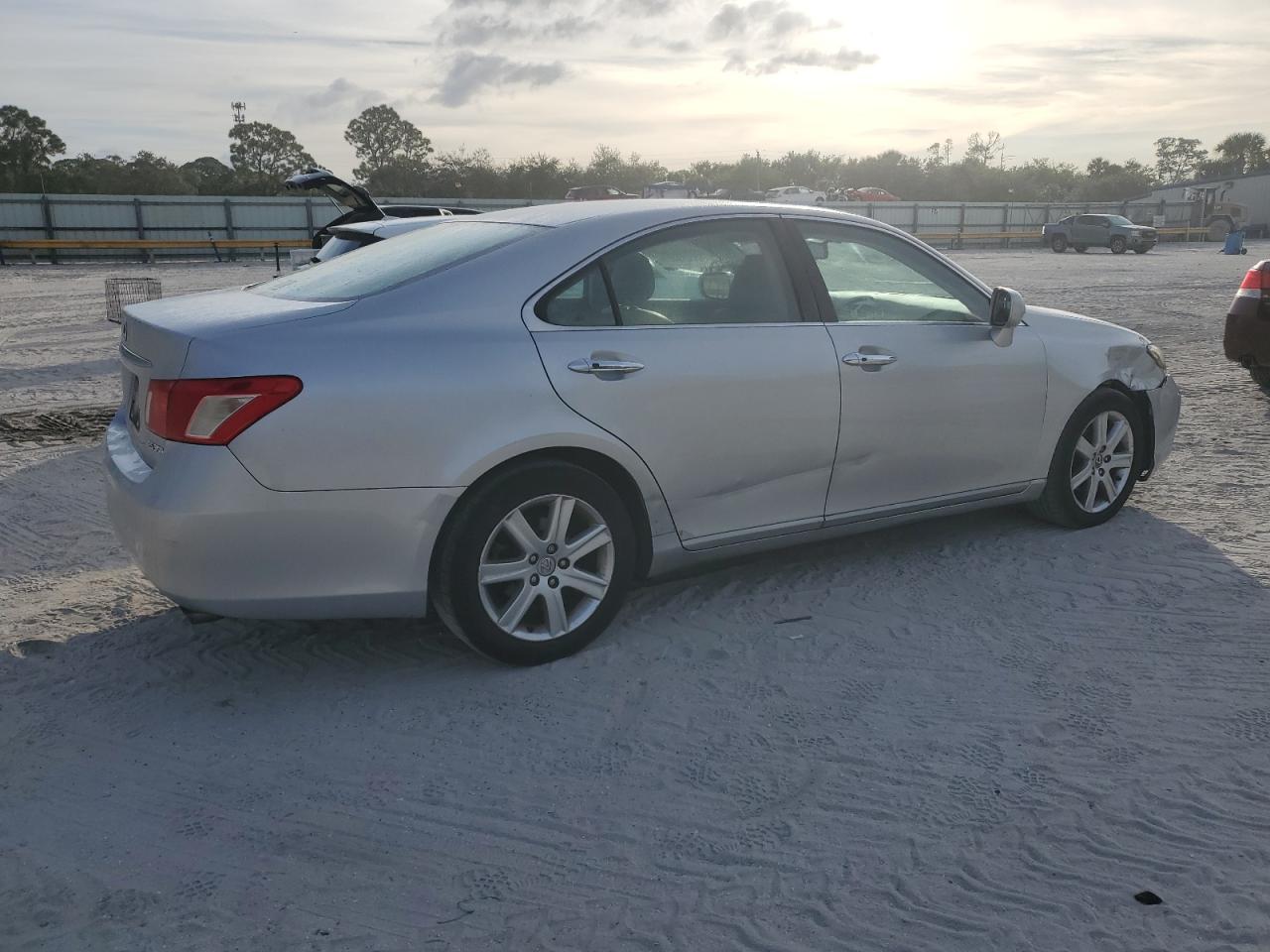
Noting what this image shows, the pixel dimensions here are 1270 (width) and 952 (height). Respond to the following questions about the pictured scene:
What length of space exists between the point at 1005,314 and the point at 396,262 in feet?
8.34

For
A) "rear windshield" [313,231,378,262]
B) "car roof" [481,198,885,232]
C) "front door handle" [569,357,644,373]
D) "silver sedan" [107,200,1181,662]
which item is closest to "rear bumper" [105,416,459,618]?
"silver sedan" [107,200,1181,662]

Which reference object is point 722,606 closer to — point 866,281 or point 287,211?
point 866,281

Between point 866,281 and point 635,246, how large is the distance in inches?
43.9

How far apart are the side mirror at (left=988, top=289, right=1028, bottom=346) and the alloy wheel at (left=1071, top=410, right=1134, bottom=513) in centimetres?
74

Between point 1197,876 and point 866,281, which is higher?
point 866,281

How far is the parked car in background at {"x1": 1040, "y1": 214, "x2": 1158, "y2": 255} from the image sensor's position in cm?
3997

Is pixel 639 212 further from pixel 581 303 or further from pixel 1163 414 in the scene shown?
pixel 1163 414

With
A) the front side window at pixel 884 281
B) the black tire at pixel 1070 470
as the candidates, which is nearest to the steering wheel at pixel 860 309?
the front side window at pixel 884 281

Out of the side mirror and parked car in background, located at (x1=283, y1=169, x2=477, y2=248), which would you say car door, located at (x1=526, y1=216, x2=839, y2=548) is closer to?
the side mirror

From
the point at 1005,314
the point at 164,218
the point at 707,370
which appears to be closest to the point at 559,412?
the point at 707,370

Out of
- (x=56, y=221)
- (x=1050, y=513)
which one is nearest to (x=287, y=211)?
(x=56, y=221)

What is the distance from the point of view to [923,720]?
11.8 ft

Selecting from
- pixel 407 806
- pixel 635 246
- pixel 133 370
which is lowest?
pixel 407 806

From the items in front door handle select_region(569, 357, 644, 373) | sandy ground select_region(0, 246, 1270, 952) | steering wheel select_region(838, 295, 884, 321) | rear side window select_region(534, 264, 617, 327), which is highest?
rear side window select_region(534, 264, 617, 327)
